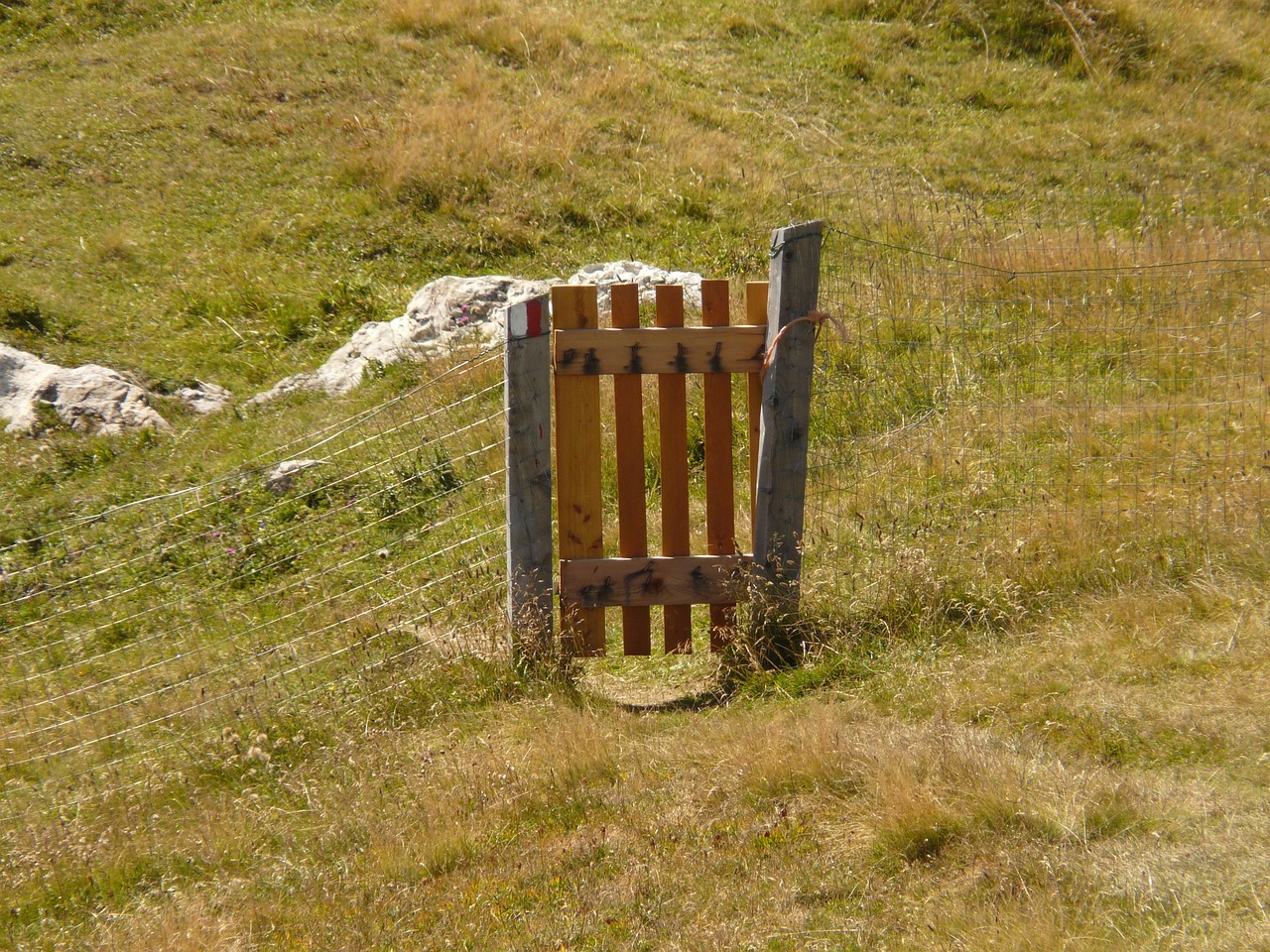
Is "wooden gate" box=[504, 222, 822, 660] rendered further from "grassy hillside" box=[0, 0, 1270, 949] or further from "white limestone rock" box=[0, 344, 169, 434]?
"white limestone rock" box=[0, 344, 169, 434]

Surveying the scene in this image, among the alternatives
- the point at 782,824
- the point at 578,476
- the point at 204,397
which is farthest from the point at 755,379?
the point at 204,397

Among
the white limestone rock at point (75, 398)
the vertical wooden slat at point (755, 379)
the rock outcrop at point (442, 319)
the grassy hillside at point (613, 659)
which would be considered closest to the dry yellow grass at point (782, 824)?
the grassy hillside at point (613, 659)

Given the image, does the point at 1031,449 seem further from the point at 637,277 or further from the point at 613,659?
the point at 637,277

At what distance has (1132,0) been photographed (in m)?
17.4

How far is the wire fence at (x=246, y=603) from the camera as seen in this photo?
5.00 m

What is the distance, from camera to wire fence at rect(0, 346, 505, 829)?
16.4 ft

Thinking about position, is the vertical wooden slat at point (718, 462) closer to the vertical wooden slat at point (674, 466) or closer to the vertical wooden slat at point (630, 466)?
the vertical wooden slat at point (674, 466)

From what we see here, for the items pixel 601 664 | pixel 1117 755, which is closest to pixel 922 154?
pixel 601 664

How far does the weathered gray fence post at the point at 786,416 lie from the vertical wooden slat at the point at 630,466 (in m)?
0.55

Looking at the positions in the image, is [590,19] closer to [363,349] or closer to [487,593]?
[363,349]

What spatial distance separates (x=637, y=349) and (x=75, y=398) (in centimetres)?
668

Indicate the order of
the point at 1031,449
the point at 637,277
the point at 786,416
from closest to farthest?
the point at 786,416 → the point at 1031,449 → the point at 637,277

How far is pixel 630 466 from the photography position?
5.05 metres

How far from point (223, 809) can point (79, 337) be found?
793 cm
